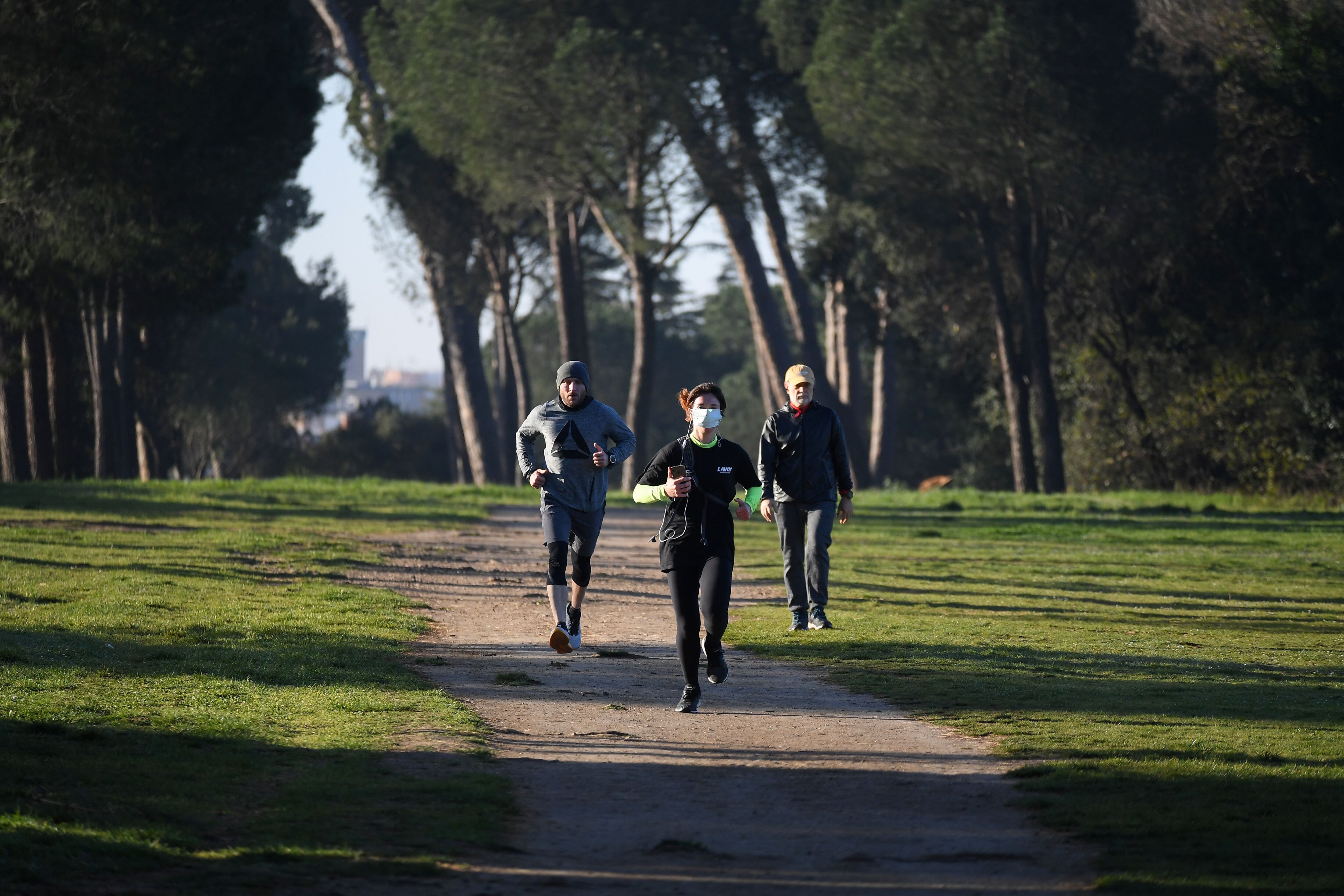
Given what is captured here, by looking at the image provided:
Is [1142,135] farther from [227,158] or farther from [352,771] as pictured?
[352,771]

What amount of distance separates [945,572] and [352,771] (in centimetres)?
1131

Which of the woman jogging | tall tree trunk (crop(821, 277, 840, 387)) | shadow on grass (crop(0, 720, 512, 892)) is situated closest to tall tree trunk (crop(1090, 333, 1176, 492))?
tall tree trunk (crop(821, 277, 840, 387))

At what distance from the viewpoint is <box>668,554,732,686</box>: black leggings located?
8125mm

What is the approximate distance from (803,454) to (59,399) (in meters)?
25.5

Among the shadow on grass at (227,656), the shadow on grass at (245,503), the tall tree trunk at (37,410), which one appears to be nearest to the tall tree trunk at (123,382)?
the tall tree trunk at (37,410)

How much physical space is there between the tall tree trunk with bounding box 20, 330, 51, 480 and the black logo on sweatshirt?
80.6 ft

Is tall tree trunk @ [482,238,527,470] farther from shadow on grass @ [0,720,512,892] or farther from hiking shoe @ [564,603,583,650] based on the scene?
shadow on grass @ [0,720,512,892]

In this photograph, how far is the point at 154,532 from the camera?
18.6 meters

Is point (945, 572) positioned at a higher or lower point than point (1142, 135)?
lower

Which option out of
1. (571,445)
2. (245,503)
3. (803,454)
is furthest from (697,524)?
(245,503)

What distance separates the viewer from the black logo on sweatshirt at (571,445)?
10.0 metres

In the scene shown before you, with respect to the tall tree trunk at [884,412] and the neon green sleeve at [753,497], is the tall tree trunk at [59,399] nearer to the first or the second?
the tall tree trunk at [884,412]

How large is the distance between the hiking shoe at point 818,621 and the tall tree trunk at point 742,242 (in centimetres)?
2364

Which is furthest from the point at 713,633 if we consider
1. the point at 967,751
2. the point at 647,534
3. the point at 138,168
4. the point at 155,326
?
the point at 155,326
